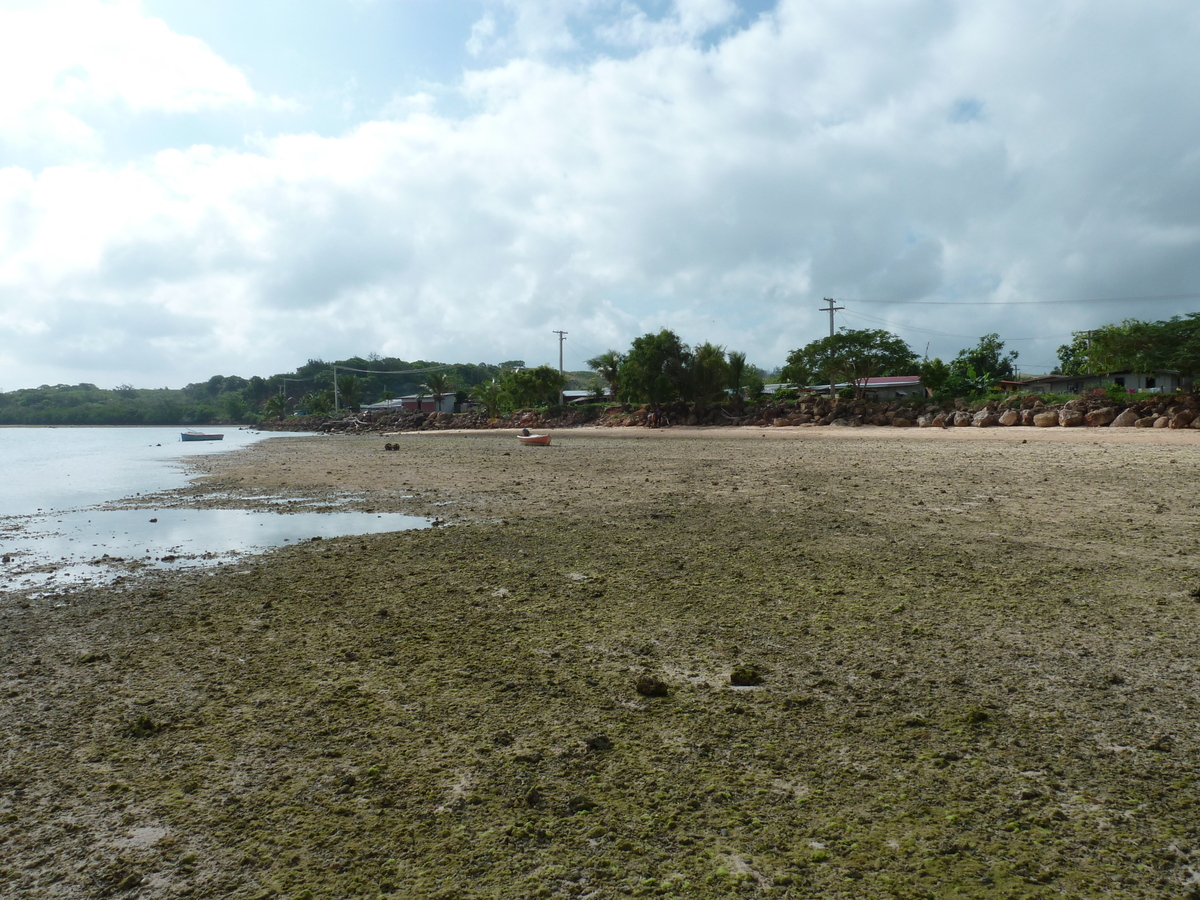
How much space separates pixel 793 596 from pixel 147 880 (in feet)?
14.5

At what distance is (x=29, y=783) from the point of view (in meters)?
2.91

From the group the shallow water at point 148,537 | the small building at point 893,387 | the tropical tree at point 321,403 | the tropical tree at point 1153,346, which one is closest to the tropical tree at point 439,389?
the tropical tree at point 321,403

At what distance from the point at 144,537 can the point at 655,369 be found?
5234 centimetres

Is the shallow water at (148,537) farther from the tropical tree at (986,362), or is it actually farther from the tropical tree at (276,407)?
the tropical tree at (276,407)

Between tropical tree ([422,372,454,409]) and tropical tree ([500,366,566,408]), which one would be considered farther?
tropical tree ([422,372,454,409])

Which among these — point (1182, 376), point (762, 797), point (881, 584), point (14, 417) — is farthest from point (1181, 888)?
point (14, 417)

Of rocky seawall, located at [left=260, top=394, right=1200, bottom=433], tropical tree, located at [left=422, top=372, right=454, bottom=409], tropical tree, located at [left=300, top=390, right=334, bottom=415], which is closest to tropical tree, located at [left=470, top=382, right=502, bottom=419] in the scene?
rocky seawall, located at [left=260, top=394, right=1200, bottom=433]

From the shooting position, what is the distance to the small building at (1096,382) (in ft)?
189

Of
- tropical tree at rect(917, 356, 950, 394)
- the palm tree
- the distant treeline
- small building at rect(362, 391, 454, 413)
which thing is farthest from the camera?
the distant treeline

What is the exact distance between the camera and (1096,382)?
6475 cm

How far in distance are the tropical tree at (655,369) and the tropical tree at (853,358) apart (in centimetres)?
965

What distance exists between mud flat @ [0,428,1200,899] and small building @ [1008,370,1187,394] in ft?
198

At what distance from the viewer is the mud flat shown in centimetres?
234

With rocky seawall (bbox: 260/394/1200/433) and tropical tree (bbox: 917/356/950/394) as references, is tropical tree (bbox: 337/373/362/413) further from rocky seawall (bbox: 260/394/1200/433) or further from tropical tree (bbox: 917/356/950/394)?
tropical tree (bbox: 917/356/950/394)
